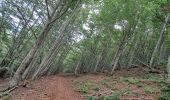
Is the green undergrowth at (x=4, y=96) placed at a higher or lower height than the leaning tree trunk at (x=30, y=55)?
lower

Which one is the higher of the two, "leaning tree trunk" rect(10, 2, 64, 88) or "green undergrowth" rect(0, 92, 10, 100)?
"leaning tree trunk" rect(10, 2, 64, 88)

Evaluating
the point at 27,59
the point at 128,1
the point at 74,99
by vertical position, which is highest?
the point at 128,1

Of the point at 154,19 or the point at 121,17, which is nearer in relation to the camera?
the point at 121,17

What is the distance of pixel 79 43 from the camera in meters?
35.7

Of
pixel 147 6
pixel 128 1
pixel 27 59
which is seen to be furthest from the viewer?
pixel 128 1

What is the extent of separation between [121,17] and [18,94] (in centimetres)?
1429

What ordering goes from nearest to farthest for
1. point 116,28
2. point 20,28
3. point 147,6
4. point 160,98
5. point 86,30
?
point 160,98 < point 147,6 < point 20,28 < point 116,28 < point 86,30

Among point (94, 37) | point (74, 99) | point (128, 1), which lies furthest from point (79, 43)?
point (74, 99)

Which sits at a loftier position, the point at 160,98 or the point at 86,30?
the point at 86,30

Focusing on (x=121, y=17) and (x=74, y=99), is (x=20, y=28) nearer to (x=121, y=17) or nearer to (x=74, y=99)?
(x=121, y=17)

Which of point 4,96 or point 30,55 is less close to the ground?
point 30,55

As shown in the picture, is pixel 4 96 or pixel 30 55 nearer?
pixel 4 96

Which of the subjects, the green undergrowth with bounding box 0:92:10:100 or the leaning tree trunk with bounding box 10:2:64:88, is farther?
the leaning tree trunk with bounding box 10:2:64:88

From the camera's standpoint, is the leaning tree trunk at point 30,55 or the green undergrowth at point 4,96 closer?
the green undergrowth at point 4,96
